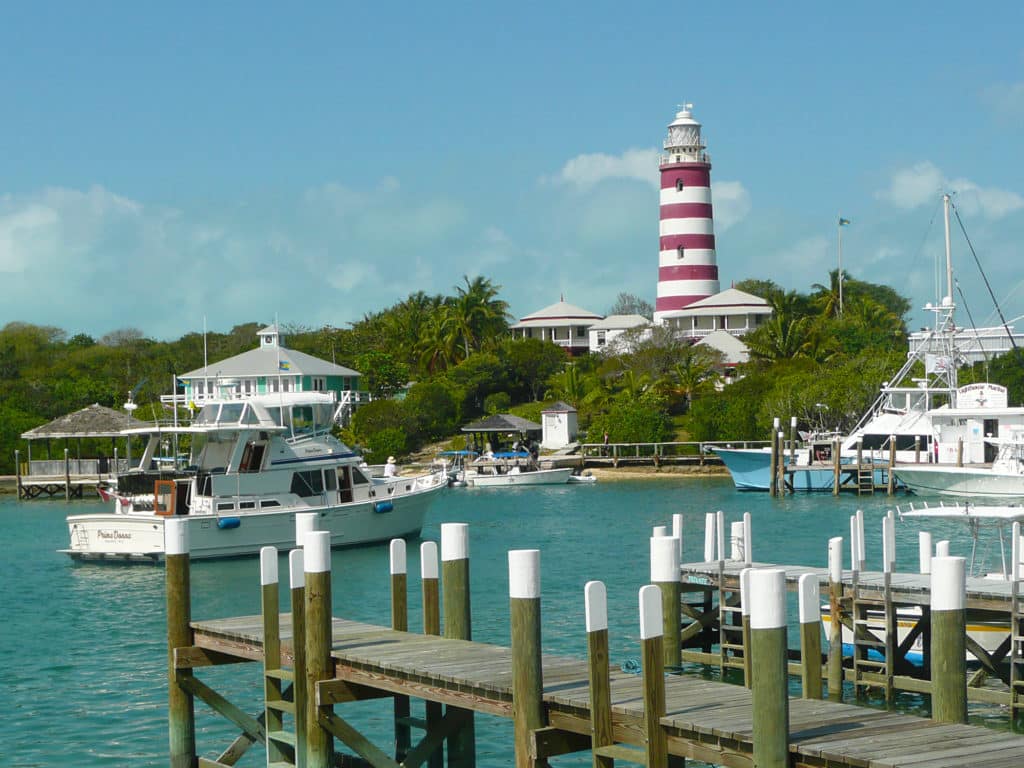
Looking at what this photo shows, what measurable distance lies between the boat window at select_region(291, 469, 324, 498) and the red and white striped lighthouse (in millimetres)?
58116

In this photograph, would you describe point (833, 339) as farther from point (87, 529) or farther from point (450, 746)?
point (450, 746)

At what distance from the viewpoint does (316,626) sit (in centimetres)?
1303

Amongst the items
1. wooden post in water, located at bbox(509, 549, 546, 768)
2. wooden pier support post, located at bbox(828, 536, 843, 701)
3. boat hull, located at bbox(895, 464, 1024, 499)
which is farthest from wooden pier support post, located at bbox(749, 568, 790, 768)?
boat hull, located at bbox(895, 464, 1024, 499)

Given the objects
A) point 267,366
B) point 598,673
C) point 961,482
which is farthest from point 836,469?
point 598,673

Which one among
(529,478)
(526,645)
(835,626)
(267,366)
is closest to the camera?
(526,645)

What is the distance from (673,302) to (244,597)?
224 feet

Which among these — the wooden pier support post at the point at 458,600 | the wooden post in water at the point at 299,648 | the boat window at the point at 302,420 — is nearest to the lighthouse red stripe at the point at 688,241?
the boat window at the point at 302,420

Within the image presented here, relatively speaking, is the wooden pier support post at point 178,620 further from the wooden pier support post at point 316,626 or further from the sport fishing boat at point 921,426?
the sport fishing boat at point 921,426

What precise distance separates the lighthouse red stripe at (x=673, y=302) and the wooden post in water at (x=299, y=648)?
82.5 meters

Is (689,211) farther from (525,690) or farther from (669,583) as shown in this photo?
(525,690)

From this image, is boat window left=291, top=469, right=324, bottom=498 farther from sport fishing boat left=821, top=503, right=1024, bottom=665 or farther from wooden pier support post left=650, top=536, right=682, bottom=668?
sport fishing boat left=821, top=503, right=1024, bottom=665

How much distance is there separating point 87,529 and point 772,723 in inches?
1160

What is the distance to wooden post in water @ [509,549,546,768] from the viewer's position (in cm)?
1105

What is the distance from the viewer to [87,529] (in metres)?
36.3
